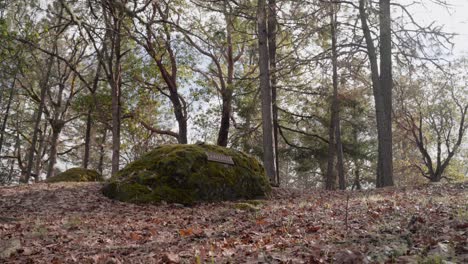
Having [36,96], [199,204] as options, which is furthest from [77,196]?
[36,96]

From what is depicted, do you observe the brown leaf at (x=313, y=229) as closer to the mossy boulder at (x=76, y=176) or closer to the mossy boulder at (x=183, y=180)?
the mossy boulder at (x=183, y=180)

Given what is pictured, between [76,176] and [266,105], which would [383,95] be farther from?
[76,176]

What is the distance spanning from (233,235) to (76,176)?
31.5 feet

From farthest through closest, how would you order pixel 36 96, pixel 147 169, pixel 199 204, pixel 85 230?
pixel 36 96 → pixel 147 169 → pixel 199 204 → pixel 85 230

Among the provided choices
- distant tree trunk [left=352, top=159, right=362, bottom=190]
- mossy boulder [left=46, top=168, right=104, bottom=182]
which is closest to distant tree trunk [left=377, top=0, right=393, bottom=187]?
mossy boulder [left=46, top=168, right=104, bottom=182]

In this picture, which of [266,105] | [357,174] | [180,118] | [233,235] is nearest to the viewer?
[233,235]

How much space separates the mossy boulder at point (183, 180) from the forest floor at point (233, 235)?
82cm

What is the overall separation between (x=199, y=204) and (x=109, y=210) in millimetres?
1946

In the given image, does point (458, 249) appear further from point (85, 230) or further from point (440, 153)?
point (440, 153)

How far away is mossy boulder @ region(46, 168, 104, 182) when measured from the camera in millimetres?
12353

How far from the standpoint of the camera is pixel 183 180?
8.70 meters

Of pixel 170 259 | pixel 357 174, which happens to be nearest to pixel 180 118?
pixel 357 174

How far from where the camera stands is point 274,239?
4.02 meters

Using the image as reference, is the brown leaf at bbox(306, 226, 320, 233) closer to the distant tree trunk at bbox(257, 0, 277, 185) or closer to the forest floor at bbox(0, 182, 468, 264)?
the forest floor at bbox(0, 182, 468, 264)
